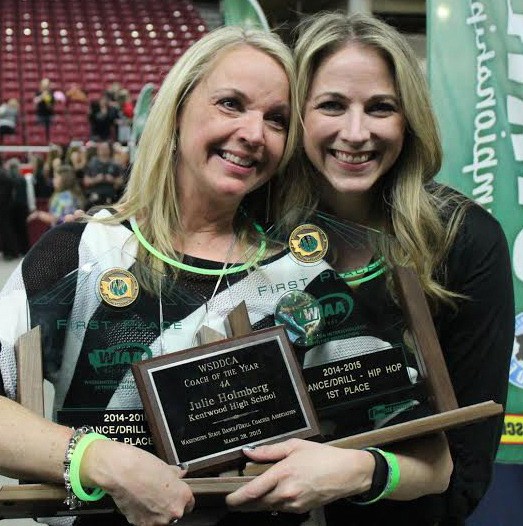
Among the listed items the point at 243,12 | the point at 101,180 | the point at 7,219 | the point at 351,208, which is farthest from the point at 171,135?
the point at 7,219

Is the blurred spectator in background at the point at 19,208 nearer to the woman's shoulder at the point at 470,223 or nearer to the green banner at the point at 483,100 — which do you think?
the green banner at the point at 483,100

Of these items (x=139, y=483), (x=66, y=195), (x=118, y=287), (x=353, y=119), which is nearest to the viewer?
(x=139, y=483)

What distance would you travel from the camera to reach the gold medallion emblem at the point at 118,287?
1141 millimetres

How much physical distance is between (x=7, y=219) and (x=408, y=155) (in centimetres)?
769

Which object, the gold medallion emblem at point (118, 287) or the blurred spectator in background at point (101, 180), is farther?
the blurred spectator in background at point (101, 180)

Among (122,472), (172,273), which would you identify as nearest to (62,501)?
(122,472)

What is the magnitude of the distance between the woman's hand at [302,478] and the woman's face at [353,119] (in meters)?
0.50

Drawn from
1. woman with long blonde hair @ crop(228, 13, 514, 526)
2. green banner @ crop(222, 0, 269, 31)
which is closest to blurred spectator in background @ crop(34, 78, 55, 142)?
green banner @ crop(222, 0, 269, 31)

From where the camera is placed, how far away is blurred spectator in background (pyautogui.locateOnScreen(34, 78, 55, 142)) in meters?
11.6

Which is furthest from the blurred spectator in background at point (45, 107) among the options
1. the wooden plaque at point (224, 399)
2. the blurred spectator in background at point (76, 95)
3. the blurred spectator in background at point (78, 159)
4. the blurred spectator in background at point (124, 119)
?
the wooden plaque at point (224, 399)

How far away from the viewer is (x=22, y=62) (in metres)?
14.1

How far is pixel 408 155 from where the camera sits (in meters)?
1.44

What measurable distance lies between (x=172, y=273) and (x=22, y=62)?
13.9 metres

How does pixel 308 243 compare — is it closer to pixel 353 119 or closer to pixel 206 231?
pixel 206 231
